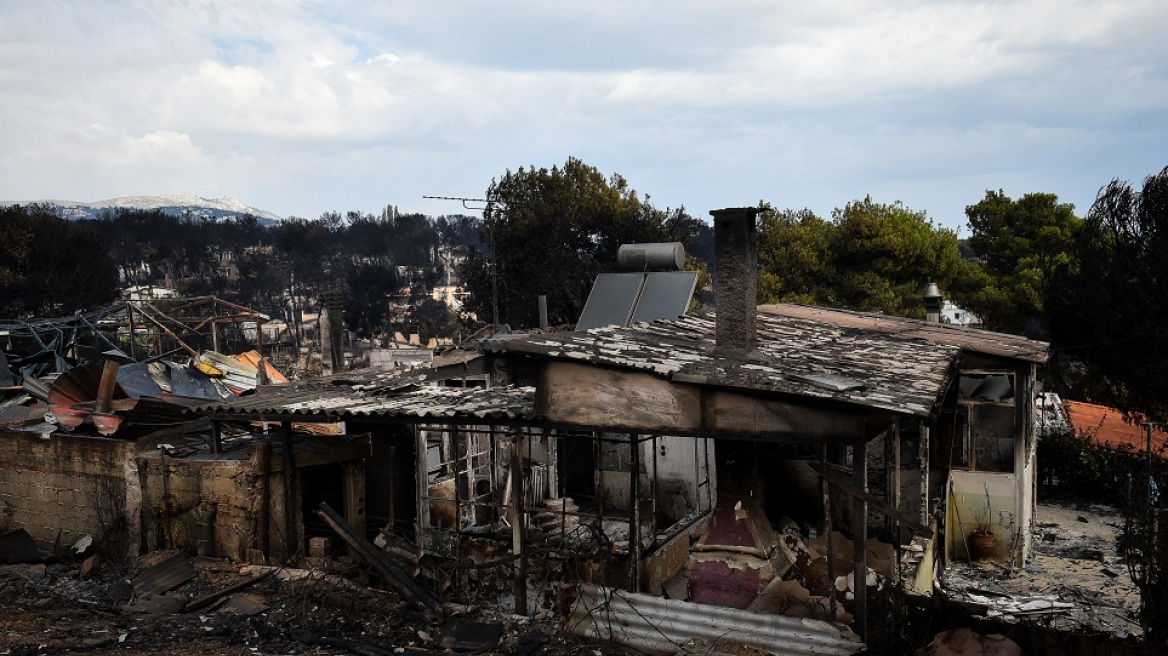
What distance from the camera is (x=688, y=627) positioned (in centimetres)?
782

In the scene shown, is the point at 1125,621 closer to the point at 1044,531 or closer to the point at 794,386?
the point at 1044,531

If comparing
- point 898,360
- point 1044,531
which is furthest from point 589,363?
point 1044,531

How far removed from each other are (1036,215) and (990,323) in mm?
4122

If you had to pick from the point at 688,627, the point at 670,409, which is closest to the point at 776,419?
the point at 670,409

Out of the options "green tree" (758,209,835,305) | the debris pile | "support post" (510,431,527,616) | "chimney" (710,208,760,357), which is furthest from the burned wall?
"green tree" (758,209,835,305)

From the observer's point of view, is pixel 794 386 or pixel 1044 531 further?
pixel 1044 531

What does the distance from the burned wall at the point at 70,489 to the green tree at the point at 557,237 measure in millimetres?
21966

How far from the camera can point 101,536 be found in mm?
12258

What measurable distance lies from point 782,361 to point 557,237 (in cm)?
2658

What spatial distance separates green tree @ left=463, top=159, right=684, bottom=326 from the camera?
33.9 meters

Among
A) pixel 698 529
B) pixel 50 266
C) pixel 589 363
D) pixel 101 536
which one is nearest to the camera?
pixel 589 363

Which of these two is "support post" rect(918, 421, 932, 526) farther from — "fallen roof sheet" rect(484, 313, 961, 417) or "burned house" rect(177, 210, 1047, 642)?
"fallen roof sheet" rect(484, 313, 961, 417)

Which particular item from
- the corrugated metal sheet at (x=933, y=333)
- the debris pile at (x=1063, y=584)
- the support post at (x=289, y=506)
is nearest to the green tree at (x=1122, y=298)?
the debris pile at (x=1063, y=584)

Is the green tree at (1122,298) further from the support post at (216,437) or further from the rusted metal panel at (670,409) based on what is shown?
the support post at (216,437)
